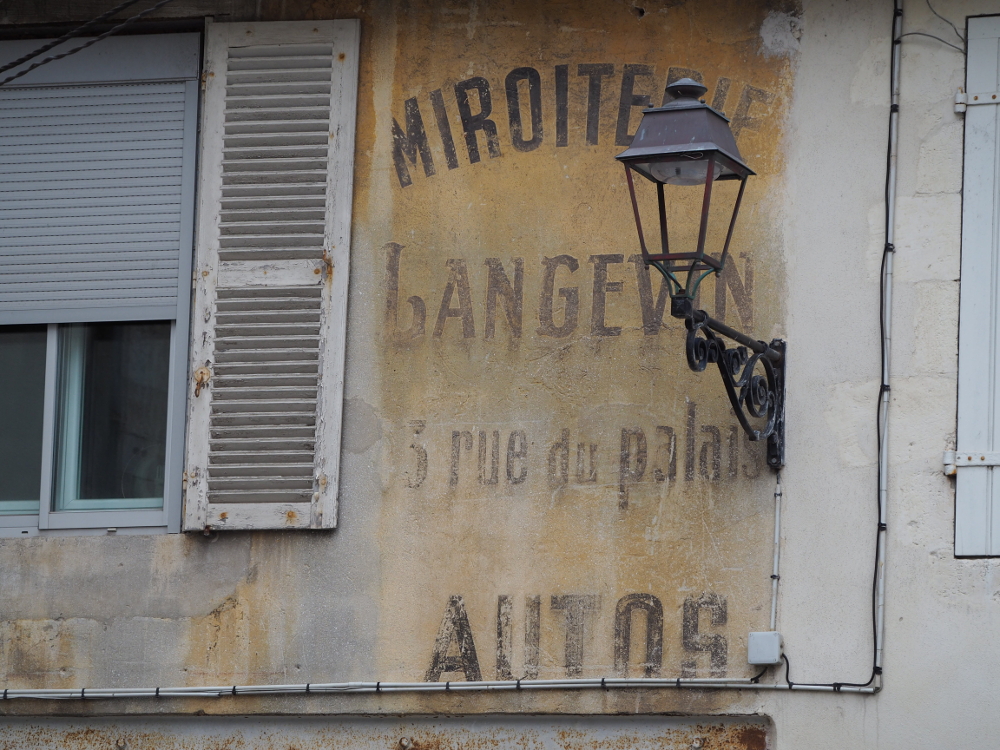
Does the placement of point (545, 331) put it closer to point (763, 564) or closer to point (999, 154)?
point (763, 564)

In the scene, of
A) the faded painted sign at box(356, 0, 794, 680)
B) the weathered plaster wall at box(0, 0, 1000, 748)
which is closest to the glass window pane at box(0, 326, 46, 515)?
the weathered plaster wall at box(0, 0, 1000, 748)

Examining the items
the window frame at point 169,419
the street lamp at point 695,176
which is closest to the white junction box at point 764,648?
the street lamp at point 695,176

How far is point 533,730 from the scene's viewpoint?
5.76 m

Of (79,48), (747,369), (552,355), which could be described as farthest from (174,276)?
(747,369)

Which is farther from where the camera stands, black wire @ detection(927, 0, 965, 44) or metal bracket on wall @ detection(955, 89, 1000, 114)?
black wire @ detection(927, 0, 965, 44)

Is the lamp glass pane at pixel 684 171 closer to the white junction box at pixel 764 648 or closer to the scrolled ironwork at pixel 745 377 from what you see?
the scrolled ironwork at pixel 745 377

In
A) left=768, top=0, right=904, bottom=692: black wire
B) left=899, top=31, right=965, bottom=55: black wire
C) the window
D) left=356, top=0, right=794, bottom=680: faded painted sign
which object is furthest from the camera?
the window

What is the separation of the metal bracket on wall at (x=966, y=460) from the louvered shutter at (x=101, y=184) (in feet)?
10.6

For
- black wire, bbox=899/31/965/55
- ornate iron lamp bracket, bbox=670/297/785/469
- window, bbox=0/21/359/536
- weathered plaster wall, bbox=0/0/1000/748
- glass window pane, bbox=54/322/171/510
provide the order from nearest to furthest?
ornate iron lamp bracket, bbox=670/297/785/469 < weathered plaster wall, bbox=0/0/1000/748 < black wire, bbox=899/31/965/55 < window, bbox=0/21/359/536 < glass window pane, bbox=54/322/171/510

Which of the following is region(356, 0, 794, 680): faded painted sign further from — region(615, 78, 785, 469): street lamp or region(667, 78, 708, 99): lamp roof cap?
region(667, 78, 708, 99): lamp roof cap

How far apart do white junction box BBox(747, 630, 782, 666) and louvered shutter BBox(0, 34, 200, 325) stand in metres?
2.80

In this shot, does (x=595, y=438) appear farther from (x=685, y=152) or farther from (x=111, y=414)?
(x=111, y=414)

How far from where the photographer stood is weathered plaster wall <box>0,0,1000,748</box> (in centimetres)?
559

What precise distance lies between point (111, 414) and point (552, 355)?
1.98 m
